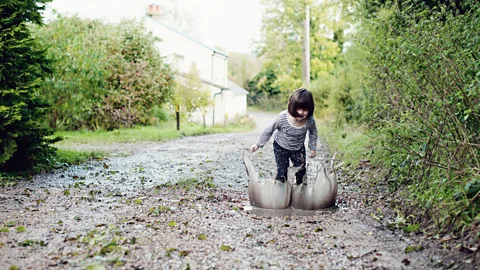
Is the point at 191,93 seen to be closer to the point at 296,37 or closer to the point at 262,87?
the point at 296,37

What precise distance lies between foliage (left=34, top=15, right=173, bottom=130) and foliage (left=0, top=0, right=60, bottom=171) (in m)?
7.51

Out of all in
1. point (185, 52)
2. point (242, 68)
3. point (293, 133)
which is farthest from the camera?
point (242, 68)

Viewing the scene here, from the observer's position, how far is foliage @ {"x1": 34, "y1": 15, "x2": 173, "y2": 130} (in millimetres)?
18969

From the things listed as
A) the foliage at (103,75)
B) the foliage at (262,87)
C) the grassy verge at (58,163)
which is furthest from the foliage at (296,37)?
the grassy verge at (58,163)

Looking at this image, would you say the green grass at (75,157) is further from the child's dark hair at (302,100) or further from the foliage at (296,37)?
the foliage at (296,37)

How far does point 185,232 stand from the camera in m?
4.86

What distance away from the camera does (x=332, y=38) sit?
42.6 meters

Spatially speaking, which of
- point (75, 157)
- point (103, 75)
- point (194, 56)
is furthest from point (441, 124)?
point (194, 56)

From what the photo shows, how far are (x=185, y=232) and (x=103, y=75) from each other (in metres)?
16.3

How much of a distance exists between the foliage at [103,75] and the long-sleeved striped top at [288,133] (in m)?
11.9

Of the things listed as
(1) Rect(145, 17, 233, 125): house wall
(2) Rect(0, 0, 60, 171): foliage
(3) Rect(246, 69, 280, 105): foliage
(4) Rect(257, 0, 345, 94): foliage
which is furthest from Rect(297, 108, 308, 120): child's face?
(3) Rect(246, 69, 280, 105): foliage

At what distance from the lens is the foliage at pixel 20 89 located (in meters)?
8.40

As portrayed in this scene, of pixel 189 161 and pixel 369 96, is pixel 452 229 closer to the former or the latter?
pixel 369 96

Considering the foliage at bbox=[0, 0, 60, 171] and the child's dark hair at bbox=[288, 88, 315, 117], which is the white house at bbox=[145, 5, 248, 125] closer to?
the foliage at bbox=[0, 0, 60, 171]
